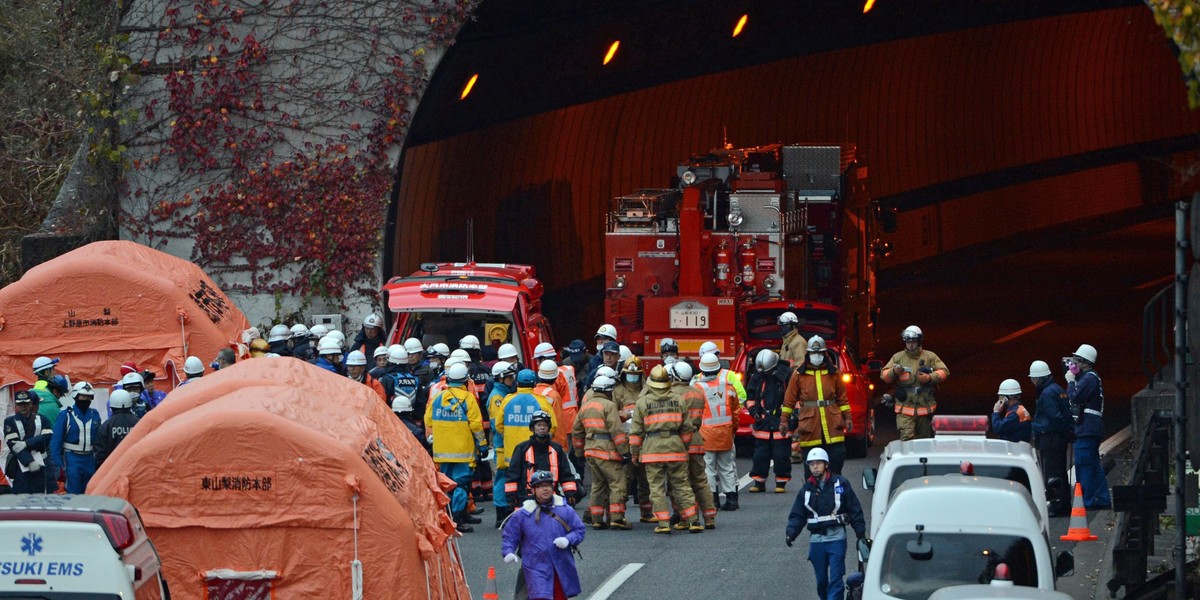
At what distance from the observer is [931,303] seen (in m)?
37.8

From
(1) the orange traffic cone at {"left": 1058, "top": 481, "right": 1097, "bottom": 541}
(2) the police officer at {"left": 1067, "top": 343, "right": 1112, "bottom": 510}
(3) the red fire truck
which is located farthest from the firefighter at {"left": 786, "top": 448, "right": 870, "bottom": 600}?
(3) the red fire truck

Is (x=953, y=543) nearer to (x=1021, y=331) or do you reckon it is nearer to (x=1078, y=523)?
(x=1078, y=523)

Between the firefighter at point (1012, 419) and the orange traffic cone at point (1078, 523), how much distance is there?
1115mm

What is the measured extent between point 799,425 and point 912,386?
1612 millimetres

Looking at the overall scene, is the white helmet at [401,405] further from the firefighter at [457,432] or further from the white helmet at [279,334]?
the white helmet at [279,334]

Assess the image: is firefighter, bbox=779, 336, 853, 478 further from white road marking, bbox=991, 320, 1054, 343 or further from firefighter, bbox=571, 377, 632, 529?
white road marking, bbox=991, 320, 1054, 343

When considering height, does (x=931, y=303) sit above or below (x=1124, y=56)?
below

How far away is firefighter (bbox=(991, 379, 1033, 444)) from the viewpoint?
58.0 feet

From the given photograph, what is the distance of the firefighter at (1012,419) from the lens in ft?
58.0

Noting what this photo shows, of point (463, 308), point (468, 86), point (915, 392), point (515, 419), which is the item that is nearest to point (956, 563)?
point (515, 419)

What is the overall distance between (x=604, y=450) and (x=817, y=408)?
2588 millimetres

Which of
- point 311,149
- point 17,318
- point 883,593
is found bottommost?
point 883,593

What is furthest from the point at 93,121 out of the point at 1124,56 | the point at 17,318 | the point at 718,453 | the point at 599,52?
the point at 1124,56

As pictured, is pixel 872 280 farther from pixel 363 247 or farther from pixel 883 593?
pixel 883 593
